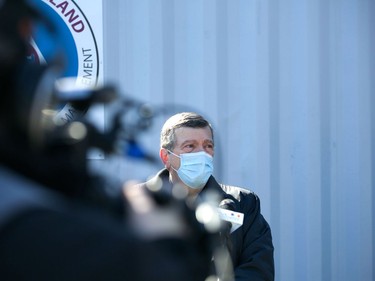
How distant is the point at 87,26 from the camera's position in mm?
4145

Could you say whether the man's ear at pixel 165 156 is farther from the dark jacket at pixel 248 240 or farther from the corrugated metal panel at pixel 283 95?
the corrugated metal panel at pixel 283 95

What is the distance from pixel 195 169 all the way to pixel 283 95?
1.35m

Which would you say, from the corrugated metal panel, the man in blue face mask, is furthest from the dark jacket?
the corrugated metal panel

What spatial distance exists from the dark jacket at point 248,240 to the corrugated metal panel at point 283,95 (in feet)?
2.30

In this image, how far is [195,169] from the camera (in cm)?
344

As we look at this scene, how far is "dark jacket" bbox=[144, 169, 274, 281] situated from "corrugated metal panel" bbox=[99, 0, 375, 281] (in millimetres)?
700

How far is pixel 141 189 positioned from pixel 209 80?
3.36 meters

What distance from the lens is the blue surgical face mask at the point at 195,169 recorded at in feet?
11.2

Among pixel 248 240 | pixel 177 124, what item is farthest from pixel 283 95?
pixel 248 240

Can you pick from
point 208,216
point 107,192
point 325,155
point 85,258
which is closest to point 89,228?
point 85,258

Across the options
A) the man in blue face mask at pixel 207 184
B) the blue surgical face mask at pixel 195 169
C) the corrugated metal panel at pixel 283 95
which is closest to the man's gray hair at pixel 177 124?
the man in blue face mask at pixel 207 184

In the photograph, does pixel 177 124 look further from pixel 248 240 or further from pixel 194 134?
pixel 248 240

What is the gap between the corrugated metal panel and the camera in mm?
4285

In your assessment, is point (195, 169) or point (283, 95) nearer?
point (195, 169)
